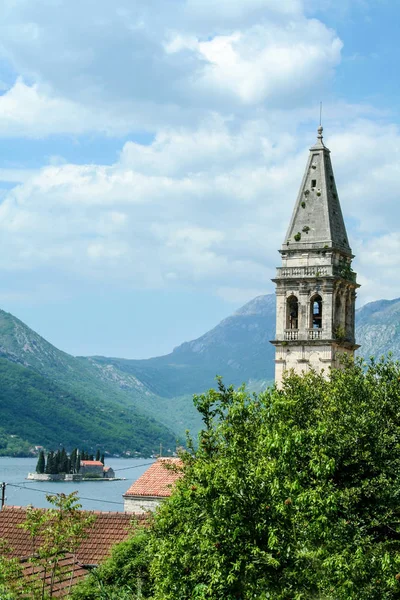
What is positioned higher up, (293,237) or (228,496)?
(293,237)

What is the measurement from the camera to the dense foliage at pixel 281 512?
2997 cm

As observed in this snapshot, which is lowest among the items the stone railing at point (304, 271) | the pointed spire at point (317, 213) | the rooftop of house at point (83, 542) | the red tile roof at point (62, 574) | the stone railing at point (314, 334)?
the red tile roof at point (62, 574)

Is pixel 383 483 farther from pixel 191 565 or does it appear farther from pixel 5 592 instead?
pixel 5 592

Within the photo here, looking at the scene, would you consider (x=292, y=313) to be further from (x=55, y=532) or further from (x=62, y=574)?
(x=55, y=532)

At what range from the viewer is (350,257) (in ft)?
223

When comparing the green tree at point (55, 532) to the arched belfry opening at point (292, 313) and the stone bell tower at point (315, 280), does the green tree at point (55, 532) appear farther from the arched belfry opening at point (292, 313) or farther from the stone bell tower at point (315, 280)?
the arched belfry opening at point (292, 313)

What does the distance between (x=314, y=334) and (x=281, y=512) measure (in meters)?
35.6

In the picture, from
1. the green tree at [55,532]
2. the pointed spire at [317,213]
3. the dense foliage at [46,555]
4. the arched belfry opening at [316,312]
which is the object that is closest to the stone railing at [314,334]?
the arched belfry opening at [316,312]

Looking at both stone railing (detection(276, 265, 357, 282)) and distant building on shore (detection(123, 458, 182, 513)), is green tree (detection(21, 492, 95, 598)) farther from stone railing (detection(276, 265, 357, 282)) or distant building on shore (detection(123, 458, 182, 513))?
stone railing (detection(276, 265, 357, 282))

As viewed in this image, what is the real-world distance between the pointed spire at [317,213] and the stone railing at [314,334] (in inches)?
210

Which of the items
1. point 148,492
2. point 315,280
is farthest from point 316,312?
point 148,492

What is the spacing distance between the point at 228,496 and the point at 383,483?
6.89 m

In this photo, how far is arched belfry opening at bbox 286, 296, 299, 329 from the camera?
66000 mm

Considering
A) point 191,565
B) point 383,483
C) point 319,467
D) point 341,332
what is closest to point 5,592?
point 191,565
